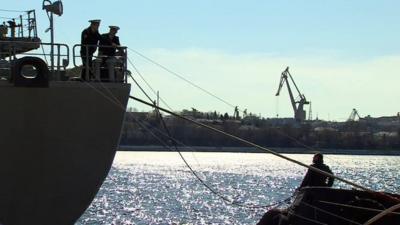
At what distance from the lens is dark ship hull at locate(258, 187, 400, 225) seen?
1471 centimetres

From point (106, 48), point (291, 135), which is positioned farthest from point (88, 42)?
point (291, 135)

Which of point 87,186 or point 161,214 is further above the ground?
point 87,186

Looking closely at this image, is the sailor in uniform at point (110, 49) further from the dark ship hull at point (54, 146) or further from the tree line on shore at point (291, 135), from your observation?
the tree line on shore at point (291, 135)

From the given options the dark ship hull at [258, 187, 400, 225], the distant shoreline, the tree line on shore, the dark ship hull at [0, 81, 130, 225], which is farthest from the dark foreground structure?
the distant shoreline

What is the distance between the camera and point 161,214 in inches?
1506

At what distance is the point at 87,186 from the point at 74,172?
1.57ft

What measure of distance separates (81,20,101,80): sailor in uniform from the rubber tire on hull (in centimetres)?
112

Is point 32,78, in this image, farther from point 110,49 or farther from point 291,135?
point 291,135

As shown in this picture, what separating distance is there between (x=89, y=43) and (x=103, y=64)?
0.59 m

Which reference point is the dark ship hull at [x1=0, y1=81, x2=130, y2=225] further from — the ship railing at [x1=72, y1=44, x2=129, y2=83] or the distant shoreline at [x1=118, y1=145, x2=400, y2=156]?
the distant shoreline at [x1=118, y1=145, x2=400, y2=156]

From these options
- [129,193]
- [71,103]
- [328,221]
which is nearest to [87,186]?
[71,103]

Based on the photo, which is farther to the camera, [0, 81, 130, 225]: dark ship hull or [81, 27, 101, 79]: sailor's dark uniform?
[81, 27, 101, 79]: sailor's dark uniform

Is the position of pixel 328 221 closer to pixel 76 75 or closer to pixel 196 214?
pixel 76 75

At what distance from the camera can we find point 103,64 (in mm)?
18312
